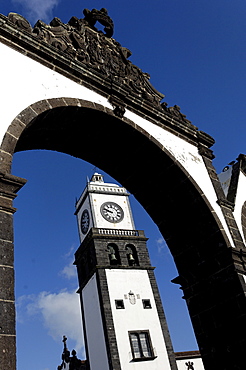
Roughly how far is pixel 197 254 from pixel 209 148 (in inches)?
89.8

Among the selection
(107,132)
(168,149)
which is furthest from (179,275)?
(107,132)

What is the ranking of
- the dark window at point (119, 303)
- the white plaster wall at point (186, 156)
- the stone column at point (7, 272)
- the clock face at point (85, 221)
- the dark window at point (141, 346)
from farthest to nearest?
the clock face at point (85, 221) → the dark window at point (119, 303) → the dark window at point (141, 346) → the white plaster wall at point (186, 156) → the stone column at point (7, 272)

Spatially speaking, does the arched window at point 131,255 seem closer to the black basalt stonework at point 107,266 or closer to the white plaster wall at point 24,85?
the black basalt stonework at point 107,266

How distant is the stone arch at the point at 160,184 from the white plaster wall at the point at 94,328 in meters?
17.7

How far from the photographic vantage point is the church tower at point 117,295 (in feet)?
72.7

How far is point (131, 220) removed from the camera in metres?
30.5

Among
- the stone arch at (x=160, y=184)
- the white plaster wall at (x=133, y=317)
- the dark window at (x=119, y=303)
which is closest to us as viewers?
the stone arch at (x=160, y=184)

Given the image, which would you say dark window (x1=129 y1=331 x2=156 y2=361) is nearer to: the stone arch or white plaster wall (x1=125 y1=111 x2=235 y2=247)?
the stone arch

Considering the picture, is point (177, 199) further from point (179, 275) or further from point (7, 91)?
point (7, 91)

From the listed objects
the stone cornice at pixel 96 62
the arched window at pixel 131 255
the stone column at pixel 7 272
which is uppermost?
the arched window at pixel 131 255

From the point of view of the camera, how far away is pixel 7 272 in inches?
124

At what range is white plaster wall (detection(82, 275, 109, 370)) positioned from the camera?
22328mm

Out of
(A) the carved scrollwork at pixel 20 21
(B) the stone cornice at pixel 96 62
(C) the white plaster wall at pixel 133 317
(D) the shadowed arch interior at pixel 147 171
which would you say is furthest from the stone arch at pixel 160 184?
(C) the white plaster wall at pixel 133 317

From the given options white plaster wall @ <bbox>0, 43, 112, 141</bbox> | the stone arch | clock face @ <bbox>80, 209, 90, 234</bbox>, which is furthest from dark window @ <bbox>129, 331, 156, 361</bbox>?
white plaster wall @ <bbox>0, 43, 112, 141</bbox>
